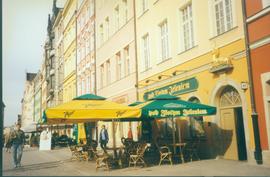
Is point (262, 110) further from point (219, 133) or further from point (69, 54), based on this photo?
point (69, 54)

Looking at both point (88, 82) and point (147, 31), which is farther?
point (88, 82)

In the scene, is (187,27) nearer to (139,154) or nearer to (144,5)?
(144,5)

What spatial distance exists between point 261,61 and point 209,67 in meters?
3.09

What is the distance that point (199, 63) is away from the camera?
56.1 feet

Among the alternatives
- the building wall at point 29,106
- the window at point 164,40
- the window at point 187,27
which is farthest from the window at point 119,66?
the building wall at point 29,106

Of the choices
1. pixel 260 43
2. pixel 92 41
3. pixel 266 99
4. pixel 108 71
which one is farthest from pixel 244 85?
pixel 92 41

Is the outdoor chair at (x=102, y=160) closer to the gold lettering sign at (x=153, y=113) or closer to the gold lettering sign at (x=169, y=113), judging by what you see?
the gold lettering sign at (x=153, y=113)

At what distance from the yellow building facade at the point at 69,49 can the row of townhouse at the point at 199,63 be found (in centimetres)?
1288

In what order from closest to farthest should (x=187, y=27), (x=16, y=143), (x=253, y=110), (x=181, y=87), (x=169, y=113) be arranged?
(x=253, y=110) → (x=169, y=113) → (x=16, y=143) → (x=187, y=27) → (x=181, y=87)

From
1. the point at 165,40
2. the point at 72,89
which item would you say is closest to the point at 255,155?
the point at 165,40

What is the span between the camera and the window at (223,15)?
1542cm

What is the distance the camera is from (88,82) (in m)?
38.0

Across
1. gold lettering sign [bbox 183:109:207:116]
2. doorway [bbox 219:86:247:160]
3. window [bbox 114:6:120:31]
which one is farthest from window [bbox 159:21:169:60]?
window [bbox 114:6:120:31]

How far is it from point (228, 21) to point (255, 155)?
17.4ft
